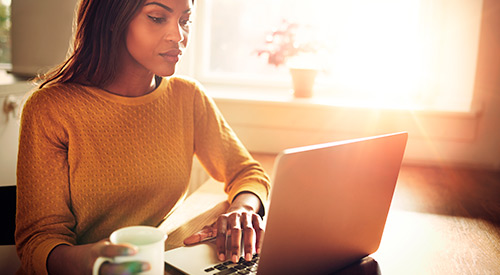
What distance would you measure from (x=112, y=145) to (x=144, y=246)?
0.56 meters

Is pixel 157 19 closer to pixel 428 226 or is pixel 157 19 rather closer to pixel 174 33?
pixel 174 33

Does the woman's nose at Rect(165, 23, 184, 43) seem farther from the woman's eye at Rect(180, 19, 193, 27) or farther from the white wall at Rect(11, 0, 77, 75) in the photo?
Answer: the white wall at Rect(11, 0, 77, 75)

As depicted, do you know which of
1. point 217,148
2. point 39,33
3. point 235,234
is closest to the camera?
point 235,234

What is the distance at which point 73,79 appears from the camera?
39.3 inches

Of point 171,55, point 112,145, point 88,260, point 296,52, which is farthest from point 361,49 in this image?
point 88,260

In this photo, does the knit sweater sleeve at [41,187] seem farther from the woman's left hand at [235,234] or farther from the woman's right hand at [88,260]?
the woman's left hand at [235,234]

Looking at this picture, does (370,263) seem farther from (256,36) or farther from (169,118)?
(256,36)

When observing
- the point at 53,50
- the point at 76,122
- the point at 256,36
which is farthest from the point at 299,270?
the point at 256,36

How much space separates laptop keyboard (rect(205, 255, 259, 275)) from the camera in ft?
2.26

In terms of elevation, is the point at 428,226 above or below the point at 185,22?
below

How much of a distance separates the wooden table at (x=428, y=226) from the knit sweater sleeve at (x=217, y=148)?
2.9 inches

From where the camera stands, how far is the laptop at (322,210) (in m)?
0.57

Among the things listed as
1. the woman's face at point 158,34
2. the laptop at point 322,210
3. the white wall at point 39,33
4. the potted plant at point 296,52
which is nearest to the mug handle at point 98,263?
the laptop at point 322,210

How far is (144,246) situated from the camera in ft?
1.60
